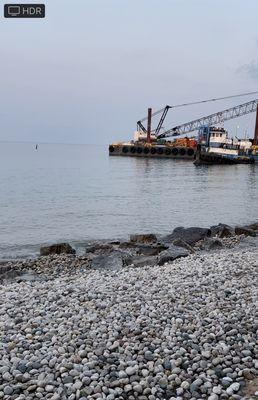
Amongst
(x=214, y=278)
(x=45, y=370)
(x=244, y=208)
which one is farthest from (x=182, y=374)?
(x=244, y=208)

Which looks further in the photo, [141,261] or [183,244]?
[183,244]

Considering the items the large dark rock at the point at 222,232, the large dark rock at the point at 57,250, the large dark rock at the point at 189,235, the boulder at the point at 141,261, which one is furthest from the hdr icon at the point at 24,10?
the large dark rock at the point at 222,232

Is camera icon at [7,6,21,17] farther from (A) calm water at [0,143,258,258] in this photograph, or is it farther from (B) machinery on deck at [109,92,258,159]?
(B) machinery on deck at [109,92,258,159]

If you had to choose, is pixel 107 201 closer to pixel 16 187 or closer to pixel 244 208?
pixel 244 208

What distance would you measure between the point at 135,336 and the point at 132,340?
0.10m

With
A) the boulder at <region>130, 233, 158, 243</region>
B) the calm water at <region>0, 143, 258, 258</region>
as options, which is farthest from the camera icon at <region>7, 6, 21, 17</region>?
the boulder at <region>130, 233, 158, 243</region>

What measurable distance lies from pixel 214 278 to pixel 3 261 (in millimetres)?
7818

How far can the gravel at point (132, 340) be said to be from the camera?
4.33 meters

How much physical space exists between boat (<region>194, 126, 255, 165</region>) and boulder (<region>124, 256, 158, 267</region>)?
6156 cm

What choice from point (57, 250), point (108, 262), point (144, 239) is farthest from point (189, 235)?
point (108, 262)

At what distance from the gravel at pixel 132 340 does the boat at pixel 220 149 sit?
66213 millimetres

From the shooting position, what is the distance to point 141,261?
10.9 m

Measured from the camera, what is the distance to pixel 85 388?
427cm

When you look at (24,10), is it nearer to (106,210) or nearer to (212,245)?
(212,245)
